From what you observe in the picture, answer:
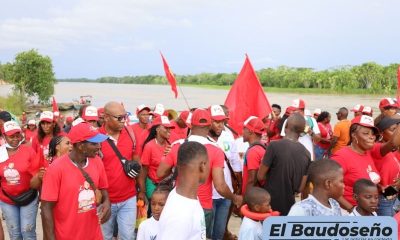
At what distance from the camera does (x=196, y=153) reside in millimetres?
2467

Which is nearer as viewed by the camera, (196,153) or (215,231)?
(196,153)

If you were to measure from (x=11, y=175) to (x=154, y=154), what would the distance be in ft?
5.13

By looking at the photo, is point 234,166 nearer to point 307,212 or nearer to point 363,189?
point 363,189

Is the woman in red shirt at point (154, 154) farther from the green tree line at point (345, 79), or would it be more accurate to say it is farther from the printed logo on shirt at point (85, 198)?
the green tree line at point (345, 79)

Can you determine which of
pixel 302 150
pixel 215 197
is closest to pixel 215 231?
pixel 215 197

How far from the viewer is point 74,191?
10.7 feet

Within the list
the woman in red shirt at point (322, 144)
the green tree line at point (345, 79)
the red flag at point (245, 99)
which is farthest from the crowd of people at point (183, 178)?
the green tree line at point (345, 79)

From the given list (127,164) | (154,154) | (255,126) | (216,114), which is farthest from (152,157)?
(255,126)

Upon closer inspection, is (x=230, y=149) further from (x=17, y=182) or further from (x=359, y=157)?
(x=17, y=182)

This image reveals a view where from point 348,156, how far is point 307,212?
4.22 ft

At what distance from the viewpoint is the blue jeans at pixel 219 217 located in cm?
514

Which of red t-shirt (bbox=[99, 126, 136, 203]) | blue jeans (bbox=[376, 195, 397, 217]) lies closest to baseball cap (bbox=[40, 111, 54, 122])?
red t-shirt (bbox=[99, 126, 136, 203])

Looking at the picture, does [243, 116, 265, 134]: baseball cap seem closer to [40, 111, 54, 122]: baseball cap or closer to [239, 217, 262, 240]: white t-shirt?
[239, 217, 262, 240]: white t-shirt

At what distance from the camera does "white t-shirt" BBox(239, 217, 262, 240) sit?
3225 mm
